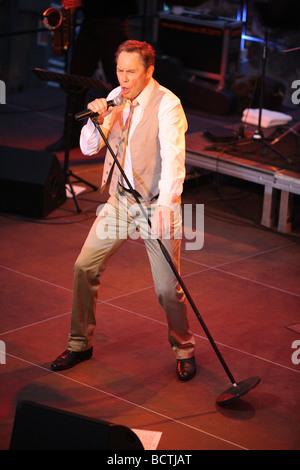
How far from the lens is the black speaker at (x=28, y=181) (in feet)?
20.7

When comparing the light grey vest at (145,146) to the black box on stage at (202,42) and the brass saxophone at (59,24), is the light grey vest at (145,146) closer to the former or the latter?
the brass saxophone at (59,24)

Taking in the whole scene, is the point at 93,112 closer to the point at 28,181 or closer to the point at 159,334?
the point at 159,334

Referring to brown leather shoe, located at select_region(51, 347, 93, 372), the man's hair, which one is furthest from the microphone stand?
brown leather shoe, located at select_region(51, 347, 93, 372)

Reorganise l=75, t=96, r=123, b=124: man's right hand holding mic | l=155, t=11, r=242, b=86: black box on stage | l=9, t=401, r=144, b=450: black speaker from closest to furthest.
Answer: l=9, t=401, r=144, b=450: black speaker
l=75, t=96, r=123, b=124: man's right hand holding mic
l=155, t=11, r=242, b=86: black box on stage

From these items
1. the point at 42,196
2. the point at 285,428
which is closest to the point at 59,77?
the point at 42,196

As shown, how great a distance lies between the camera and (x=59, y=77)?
6.22 meters

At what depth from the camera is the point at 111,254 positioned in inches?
156

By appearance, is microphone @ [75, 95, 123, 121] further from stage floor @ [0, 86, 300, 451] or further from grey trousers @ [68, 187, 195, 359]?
stage floor @ [0, 86, 300, 451]

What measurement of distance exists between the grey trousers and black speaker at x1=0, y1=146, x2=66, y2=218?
2.40 metres

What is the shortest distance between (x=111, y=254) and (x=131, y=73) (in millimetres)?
962

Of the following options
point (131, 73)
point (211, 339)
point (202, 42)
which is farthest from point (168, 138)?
point (202, 42)

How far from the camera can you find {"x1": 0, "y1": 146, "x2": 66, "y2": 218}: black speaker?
630cm

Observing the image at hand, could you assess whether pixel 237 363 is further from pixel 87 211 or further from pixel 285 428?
pixel 87 211

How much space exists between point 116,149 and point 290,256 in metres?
2.47
